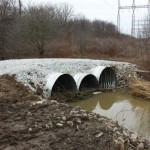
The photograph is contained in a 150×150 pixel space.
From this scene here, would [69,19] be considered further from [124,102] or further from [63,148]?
[63,148]

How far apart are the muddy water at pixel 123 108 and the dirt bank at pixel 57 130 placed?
7.16 feet

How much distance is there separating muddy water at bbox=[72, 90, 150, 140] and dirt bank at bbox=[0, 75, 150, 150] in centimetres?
218

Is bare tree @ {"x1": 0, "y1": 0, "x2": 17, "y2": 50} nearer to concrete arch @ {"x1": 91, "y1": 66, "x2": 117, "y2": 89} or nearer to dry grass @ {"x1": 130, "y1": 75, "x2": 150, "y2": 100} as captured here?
concrete arch @ {"x1": 91, "y1": 66, "x2": 117, "y2": 89}

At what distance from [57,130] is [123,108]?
6.05 meters

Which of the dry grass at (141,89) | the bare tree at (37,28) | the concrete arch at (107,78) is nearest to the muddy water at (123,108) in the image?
the dry grass at (141,89)

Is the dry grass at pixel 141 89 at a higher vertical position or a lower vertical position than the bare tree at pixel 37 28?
lower

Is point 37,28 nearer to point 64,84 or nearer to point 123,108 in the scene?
point 64,84

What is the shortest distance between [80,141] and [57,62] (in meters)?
9.34

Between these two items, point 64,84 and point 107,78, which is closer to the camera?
point 64,84

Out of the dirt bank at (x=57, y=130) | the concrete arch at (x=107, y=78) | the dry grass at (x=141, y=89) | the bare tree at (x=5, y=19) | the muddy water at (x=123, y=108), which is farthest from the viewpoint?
the bare tree at (x=5, y=19)

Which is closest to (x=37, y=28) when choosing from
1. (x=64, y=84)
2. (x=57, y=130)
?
(x=64, y=84)

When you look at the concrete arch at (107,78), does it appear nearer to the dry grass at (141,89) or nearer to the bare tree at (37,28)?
the dry grass at (141,89)

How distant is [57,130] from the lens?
20.6 feet

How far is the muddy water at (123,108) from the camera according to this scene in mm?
9368
